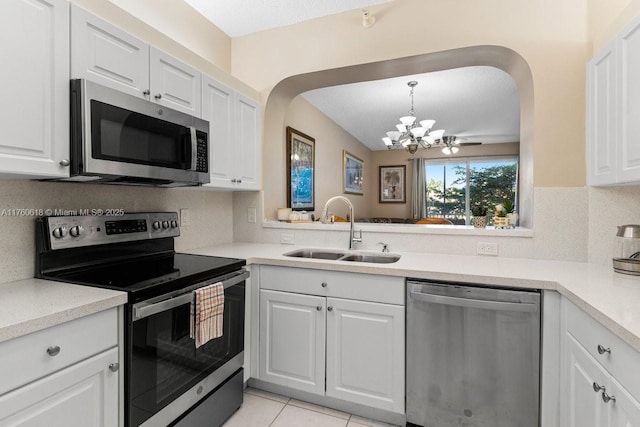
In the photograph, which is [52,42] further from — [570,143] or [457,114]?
[457,114]

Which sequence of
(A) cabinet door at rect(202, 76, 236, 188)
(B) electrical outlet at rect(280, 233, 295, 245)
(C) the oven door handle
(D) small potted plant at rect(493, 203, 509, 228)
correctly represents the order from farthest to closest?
(B) electrical outlet at rect(280, 233, 295, 245) < (D) small potted plant at rect(493, 203, 509, 228) < (A) cabinet door at rect(202, 76, 236, 188) < (C) the oven door handle

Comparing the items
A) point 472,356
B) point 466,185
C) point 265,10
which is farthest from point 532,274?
point 466,185

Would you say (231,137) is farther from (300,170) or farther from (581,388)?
(581,388)

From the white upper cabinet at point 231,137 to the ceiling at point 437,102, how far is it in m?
1.72

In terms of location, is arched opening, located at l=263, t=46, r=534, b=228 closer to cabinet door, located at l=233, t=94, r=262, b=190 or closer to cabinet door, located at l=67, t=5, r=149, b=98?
cabinet door, located at l=233, t=94, r=262, b=190

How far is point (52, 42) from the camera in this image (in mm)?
1295

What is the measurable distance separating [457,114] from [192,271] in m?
4.82

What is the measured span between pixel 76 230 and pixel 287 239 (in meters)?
1.45

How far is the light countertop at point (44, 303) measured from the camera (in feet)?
3.23

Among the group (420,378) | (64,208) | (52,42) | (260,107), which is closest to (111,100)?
(52,42)

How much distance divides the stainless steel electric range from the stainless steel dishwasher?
3.22 feet

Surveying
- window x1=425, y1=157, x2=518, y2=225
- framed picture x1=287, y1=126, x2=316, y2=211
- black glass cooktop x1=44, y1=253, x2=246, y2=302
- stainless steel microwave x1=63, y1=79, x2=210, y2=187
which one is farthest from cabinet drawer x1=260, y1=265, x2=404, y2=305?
window x1=425, y1=157, x2=518, y2=225

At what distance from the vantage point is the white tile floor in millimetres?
1863

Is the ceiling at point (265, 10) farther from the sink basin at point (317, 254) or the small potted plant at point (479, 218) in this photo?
the sink basin at point (317, 254)
